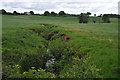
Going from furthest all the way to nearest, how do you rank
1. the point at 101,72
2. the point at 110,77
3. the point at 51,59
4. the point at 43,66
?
the point at 51,59 < the point at 43,66 < the point at 101,72 < the point at 110,77

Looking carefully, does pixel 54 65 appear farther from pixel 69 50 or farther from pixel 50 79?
pixel 50 79

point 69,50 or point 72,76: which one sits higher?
point 69,50

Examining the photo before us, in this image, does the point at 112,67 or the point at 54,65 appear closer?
the point at 112,67

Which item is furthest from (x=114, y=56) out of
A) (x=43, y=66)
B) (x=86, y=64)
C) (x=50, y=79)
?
(x=43, y=66)

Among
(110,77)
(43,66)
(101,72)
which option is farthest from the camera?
(43,66)

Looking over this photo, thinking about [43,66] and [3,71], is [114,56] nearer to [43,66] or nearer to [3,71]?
[43,66]

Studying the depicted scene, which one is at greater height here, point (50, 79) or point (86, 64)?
point (86, 64)

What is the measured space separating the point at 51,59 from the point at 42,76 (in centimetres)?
1028

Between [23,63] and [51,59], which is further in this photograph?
[51,59]

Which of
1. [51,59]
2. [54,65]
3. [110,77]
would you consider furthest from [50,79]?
[51,59]

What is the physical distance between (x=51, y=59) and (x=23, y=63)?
5.36m

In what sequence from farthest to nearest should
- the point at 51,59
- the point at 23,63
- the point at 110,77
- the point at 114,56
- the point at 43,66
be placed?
the point at 51,59 < the point at 43,66 < the point at 23,63 < the point at 114,56 < the point at 110,77

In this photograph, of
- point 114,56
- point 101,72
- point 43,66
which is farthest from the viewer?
point 43,66

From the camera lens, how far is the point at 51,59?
23.4m
